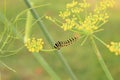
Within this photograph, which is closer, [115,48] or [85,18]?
[115,48]

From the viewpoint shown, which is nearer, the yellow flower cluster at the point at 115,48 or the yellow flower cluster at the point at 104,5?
the yellow flower cluster at the point at 115,48

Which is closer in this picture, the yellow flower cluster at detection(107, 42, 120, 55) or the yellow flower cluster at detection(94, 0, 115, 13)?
the yellow flower cluster at detection(107, 42, 120, 55)

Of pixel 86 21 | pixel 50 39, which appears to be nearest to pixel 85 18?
pixel 86 21

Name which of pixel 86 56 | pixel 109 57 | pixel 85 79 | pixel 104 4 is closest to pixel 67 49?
pixel 86 56

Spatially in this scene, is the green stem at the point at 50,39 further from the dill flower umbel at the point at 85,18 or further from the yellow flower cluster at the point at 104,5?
the yellow flower cluster at the point at 104,5

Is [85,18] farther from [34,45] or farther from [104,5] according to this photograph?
[34,45]

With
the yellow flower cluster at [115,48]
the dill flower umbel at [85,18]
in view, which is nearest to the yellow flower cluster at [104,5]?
the dill flower umbel at [85,18]

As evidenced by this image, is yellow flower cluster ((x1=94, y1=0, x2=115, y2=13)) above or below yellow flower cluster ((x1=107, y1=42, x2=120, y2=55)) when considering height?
above

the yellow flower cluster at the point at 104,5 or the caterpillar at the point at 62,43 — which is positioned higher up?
the yellow flower cluster at the point at 104,5

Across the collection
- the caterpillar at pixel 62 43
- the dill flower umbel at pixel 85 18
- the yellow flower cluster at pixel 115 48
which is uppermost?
the dill flower umbel at pixel 85 18

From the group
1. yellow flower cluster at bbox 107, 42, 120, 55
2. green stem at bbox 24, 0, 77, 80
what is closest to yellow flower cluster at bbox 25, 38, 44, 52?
green stem at bbox 24, 0, 77, 80

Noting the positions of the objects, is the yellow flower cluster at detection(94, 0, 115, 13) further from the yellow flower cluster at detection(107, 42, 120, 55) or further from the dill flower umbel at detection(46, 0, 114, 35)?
the yellow flower cluster at detection(107, 42, 120, 55)
